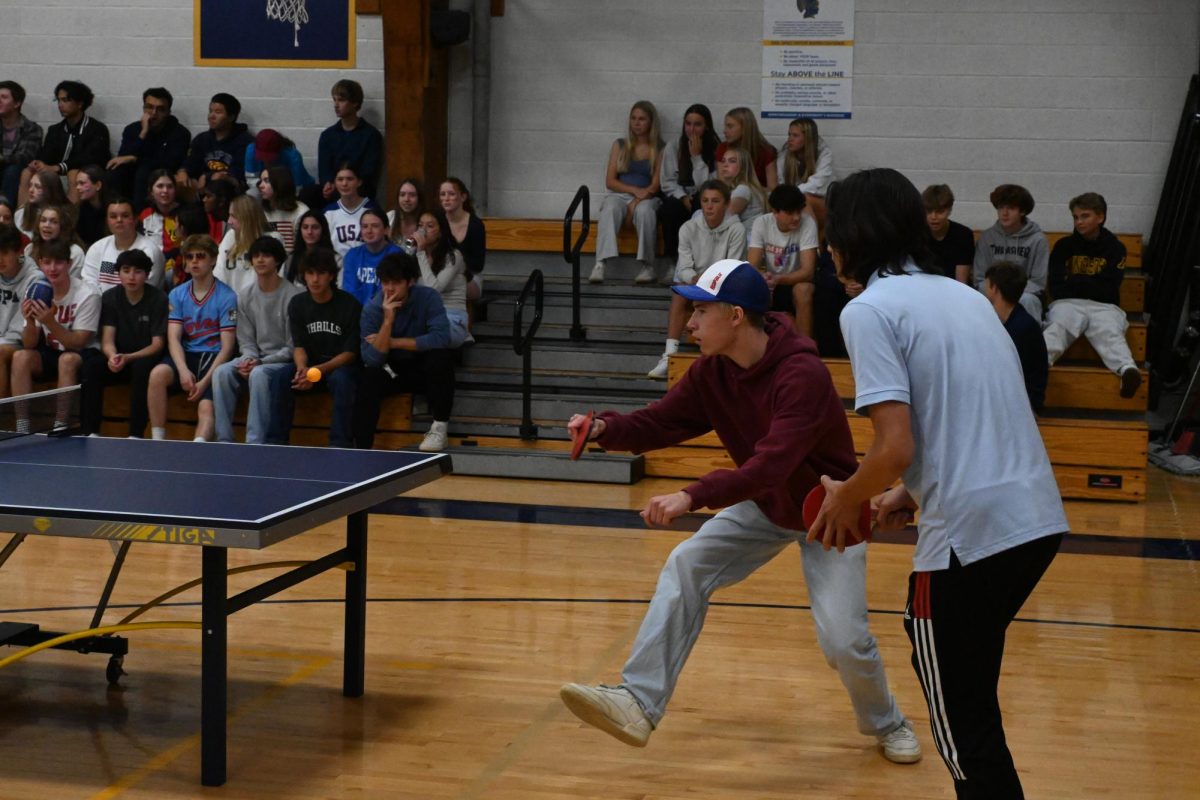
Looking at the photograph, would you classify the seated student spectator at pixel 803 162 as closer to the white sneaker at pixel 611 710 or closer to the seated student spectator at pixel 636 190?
the seated student spectator at pixel 636 190

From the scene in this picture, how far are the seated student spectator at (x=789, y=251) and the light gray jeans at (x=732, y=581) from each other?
18.1 ft

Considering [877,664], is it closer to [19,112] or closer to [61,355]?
[61,355]

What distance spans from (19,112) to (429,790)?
32.3ft

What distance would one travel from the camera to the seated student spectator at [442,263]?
31.8 ft

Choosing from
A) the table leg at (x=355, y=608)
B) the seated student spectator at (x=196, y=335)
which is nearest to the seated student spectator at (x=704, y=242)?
the seated student spectator at (x=196, y=335)

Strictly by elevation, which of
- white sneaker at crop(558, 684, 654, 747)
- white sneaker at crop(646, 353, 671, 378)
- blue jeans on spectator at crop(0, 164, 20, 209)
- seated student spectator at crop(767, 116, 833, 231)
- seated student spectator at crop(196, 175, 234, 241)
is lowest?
white sneaker at crop(558, 684, 654, 747)

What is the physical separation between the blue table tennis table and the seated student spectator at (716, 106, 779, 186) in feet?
20.5

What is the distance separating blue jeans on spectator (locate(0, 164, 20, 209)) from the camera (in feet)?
38.5

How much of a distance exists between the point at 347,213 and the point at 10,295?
237 cm

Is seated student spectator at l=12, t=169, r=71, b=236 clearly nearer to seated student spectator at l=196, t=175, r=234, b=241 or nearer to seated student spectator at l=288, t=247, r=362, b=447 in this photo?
seated student spectator at l=196, t=175, r=234, b=241

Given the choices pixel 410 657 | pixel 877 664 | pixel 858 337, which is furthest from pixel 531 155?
pixel 858 337

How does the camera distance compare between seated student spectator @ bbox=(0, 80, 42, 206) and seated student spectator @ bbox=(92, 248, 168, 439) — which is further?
seated student spectator @ bbox=(0, 80, 42, 206)

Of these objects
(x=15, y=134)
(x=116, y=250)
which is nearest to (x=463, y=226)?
(x=116, y=250)

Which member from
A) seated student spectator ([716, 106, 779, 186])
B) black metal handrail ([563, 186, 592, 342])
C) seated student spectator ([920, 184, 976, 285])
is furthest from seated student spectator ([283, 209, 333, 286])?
seated student spectator ([920, 184, 976, 285])
